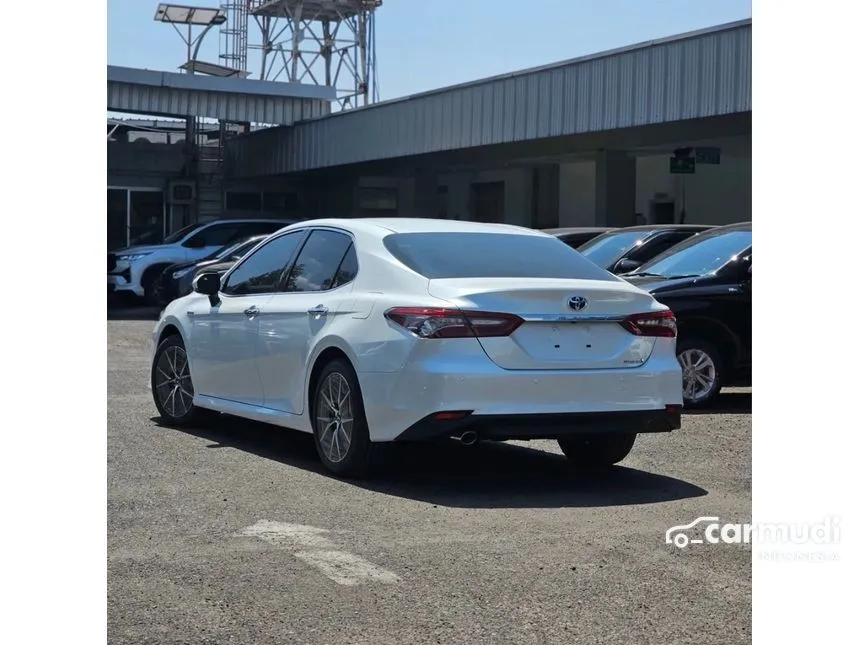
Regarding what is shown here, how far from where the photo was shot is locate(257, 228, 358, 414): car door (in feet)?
25.5

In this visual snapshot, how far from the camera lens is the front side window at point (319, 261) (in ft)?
26.3

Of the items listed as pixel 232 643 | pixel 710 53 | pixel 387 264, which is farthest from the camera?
pixel 710 53

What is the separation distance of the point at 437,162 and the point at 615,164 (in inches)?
257

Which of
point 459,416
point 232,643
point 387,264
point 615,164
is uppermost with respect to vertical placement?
point 615,164

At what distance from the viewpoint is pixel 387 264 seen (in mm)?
7527

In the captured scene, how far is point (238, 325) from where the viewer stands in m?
8.68

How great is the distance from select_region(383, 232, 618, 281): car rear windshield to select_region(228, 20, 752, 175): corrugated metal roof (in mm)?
12737

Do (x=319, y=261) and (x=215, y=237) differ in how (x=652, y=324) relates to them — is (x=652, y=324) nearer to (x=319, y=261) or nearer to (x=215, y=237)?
(x=319, y=261)

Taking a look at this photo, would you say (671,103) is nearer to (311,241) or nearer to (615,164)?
(615,164)

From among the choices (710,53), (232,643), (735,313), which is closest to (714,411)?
(735,313)

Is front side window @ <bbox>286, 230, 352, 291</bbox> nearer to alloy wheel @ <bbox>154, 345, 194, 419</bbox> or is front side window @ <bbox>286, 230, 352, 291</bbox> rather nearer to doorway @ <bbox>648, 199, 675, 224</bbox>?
alloy wheel @ <bbox>154, 345, 194, 419</bbox>

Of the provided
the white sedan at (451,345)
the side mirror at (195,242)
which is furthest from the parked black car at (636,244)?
the side mirror at (195,242)

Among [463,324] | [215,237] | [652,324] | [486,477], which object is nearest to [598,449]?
[486,477]

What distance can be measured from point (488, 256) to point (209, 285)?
7.53 ft
